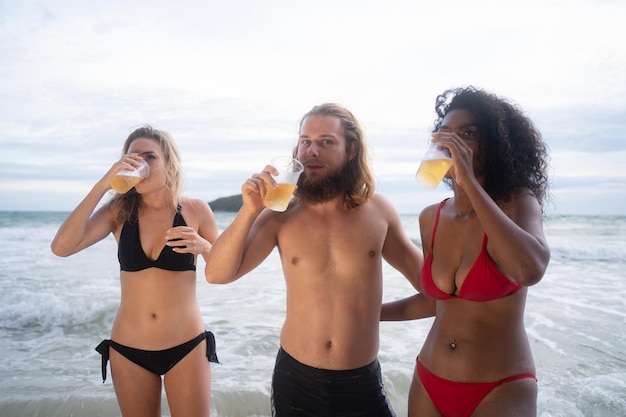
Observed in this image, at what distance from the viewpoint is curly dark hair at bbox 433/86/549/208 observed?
8.30 ft

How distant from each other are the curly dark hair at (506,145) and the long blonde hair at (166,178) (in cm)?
199

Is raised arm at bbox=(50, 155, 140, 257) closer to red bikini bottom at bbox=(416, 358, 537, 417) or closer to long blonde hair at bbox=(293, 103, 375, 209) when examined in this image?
long blonde hair at bbox=(293, 103, 375, 209)

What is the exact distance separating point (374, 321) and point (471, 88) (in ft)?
4.68

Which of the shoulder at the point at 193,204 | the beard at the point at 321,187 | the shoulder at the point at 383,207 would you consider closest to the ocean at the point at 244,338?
the shoulder at the point at 383,207

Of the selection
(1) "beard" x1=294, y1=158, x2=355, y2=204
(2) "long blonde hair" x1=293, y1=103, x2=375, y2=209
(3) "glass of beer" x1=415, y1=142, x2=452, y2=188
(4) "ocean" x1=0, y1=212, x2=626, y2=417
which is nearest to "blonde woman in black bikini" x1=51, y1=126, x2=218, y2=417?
(1) "beard" x1=294, y1=158, x2=355, y2=204

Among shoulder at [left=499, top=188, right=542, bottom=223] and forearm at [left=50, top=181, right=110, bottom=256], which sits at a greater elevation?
shoulder at [left=499, top=188, right=542, bottom=223]

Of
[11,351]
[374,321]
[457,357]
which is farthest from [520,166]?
[11,351]

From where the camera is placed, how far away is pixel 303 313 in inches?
115

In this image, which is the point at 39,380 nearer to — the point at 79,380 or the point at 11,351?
the point at 79,380

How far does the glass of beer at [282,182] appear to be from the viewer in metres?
2.68

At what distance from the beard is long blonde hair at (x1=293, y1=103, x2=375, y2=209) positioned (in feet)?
0.24

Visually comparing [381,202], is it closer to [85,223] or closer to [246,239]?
[246,239]

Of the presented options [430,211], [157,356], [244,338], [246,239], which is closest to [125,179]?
[246,239]

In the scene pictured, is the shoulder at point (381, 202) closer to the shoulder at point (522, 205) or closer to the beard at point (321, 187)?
the beard at point (321, 187)
